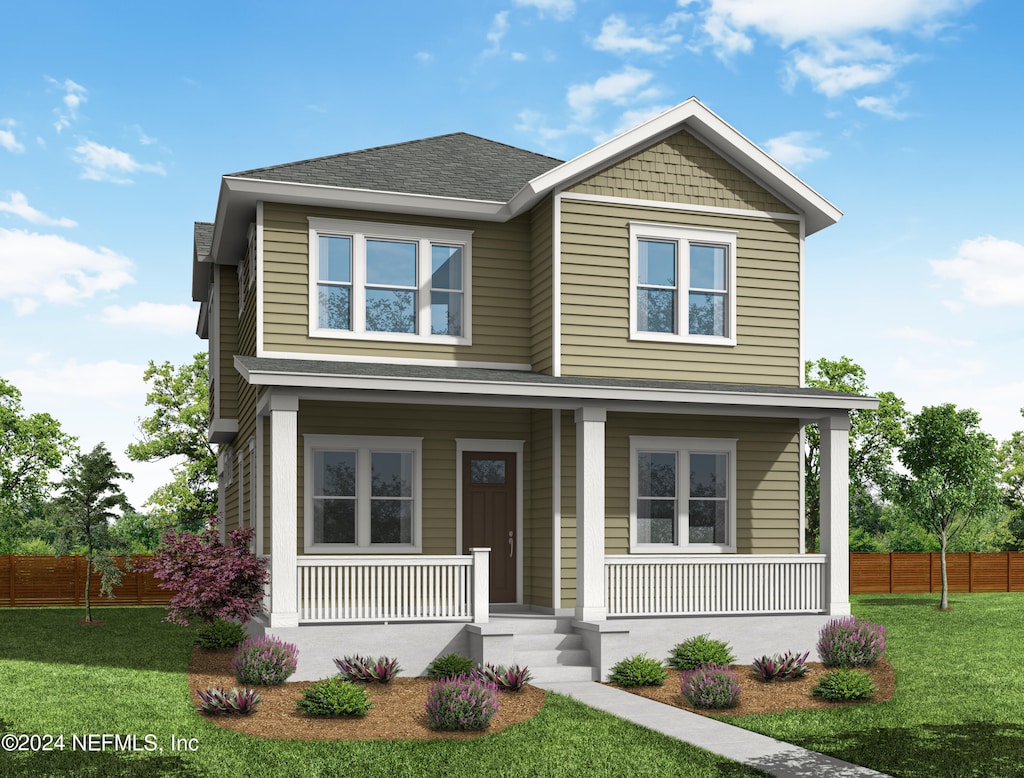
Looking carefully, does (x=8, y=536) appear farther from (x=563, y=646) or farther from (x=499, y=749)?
(x=499, y=749)

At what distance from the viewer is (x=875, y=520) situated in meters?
73.1

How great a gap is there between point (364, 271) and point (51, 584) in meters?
16.4

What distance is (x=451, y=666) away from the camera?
555 inches

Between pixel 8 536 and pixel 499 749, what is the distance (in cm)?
4774

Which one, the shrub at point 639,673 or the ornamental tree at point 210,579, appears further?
the ornamental tree at point 210,579

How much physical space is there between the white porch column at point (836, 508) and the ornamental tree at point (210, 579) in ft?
27.8

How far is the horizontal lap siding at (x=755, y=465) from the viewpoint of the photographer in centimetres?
1725

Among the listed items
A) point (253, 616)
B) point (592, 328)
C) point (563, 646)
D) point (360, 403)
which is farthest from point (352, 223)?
point (563, 646)

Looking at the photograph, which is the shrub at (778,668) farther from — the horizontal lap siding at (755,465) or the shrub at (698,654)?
the horizontal lap siding at (755,465)

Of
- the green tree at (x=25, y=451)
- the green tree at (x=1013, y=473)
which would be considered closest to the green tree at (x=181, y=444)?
the green tree at (x=25, y=451)

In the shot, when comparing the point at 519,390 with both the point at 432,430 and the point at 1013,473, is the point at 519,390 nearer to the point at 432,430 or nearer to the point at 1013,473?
the point at 432,430

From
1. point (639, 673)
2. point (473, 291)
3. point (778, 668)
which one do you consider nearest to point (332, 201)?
point (473, 291)

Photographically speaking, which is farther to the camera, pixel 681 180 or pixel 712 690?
pixel 681 180

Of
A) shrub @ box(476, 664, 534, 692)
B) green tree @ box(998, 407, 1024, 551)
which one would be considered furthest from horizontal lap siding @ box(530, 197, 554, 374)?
green tree @ box(998, 407, 1024, 551)
